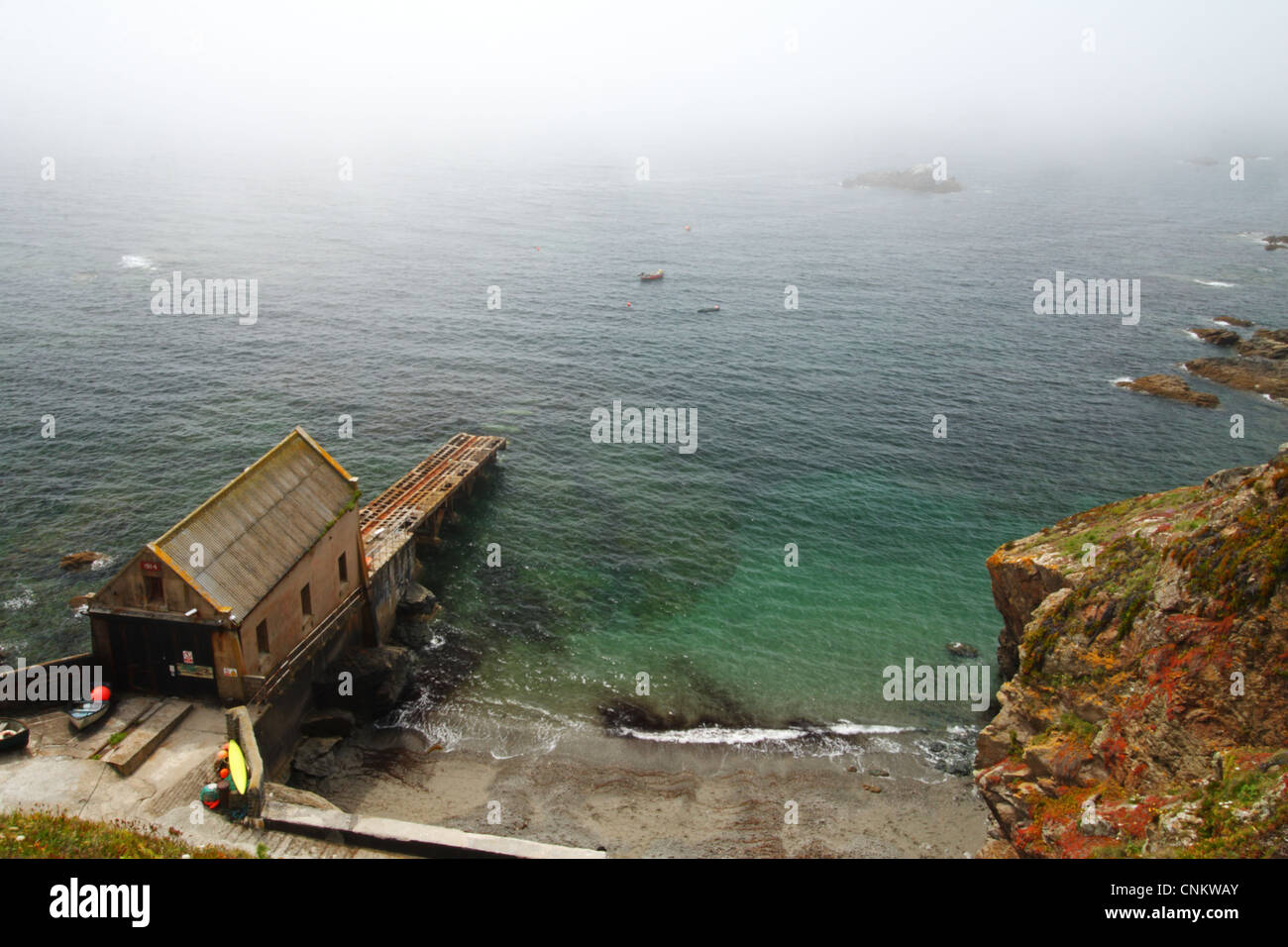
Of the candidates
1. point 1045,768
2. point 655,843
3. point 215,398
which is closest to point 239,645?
point 655,843

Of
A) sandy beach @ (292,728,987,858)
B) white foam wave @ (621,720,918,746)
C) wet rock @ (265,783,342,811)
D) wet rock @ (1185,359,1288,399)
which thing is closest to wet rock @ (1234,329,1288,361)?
wet rock @ (1185,359,1288,399)

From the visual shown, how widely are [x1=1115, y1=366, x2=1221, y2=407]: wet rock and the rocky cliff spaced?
52.3 m

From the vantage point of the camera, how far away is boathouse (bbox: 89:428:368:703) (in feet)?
114

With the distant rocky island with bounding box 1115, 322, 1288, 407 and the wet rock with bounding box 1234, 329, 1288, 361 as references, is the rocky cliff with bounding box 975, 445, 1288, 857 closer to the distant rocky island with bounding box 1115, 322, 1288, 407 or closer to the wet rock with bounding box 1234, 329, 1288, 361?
the distant rocky island with bounding box 1115, 322, 1288, 407

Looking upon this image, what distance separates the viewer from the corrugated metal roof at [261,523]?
35438mm

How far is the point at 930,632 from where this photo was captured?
175 feet

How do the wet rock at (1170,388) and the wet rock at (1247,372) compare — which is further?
the wet rock at (1247,372)

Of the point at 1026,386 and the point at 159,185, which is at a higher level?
the point at 159,185

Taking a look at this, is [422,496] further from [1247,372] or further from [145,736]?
[1247,372]

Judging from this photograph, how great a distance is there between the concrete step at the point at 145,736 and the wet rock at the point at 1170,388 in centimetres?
9079

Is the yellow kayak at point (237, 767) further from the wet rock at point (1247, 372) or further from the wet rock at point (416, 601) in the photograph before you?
the wet rock at point (1247, 372)

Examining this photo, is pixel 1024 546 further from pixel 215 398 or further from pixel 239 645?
pixel 215 398

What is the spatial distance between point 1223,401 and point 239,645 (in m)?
92.7

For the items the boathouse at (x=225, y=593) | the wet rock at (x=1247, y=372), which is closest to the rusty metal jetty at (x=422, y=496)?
the boathouse at (x=225, y=593)
